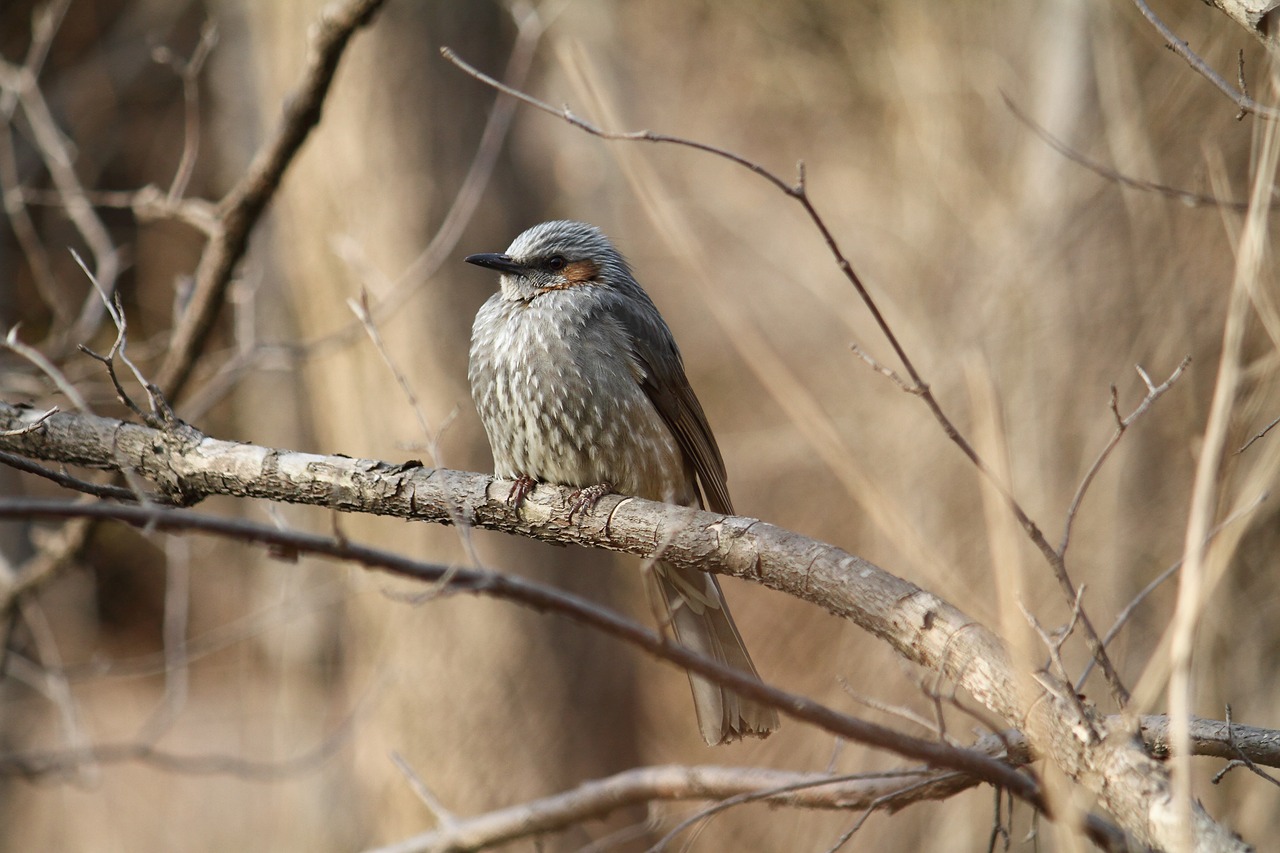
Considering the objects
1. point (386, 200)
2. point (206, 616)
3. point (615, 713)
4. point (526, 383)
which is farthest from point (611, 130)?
point (206, 616)

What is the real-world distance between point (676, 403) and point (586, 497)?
0.78 m

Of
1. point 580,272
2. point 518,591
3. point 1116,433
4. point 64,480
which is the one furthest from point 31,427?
point 1116,433

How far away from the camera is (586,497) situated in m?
3.31

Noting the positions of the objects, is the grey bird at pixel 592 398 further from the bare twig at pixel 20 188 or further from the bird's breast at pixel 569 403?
the bare twig at pixel 20 188

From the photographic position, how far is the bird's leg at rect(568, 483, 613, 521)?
3195 millimetres

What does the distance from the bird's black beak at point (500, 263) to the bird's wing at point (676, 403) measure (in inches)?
19.1

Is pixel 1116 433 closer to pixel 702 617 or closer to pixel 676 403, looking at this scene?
pixel 702 617

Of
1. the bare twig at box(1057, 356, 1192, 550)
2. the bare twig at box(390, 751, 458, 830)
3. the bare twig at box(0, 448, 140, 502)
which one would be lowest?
the bare twig at box(390, 751, 458, 830)

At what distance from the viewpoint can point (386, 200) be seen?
602cm

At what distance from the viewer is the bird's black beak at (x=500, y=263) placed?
393 centimetres

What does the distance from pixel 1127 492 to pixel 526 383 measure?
3.65m

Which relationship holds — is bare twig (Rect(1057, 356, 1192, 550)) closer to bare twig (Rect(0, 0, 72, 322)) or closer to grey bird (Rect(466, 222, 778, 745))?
grey bird (Rect(466, 222, 778, 745))

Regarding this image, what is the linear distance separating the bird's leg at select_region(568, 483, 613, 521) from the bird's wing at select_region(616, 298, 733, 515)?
0.50 m

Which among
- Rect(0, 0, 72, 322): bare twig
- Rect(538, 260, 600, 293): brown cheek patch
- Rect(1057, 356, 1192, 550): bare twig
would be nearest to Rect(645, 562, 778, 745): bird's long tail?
Rect(538, 260, 600, 293): brown cheek patch
